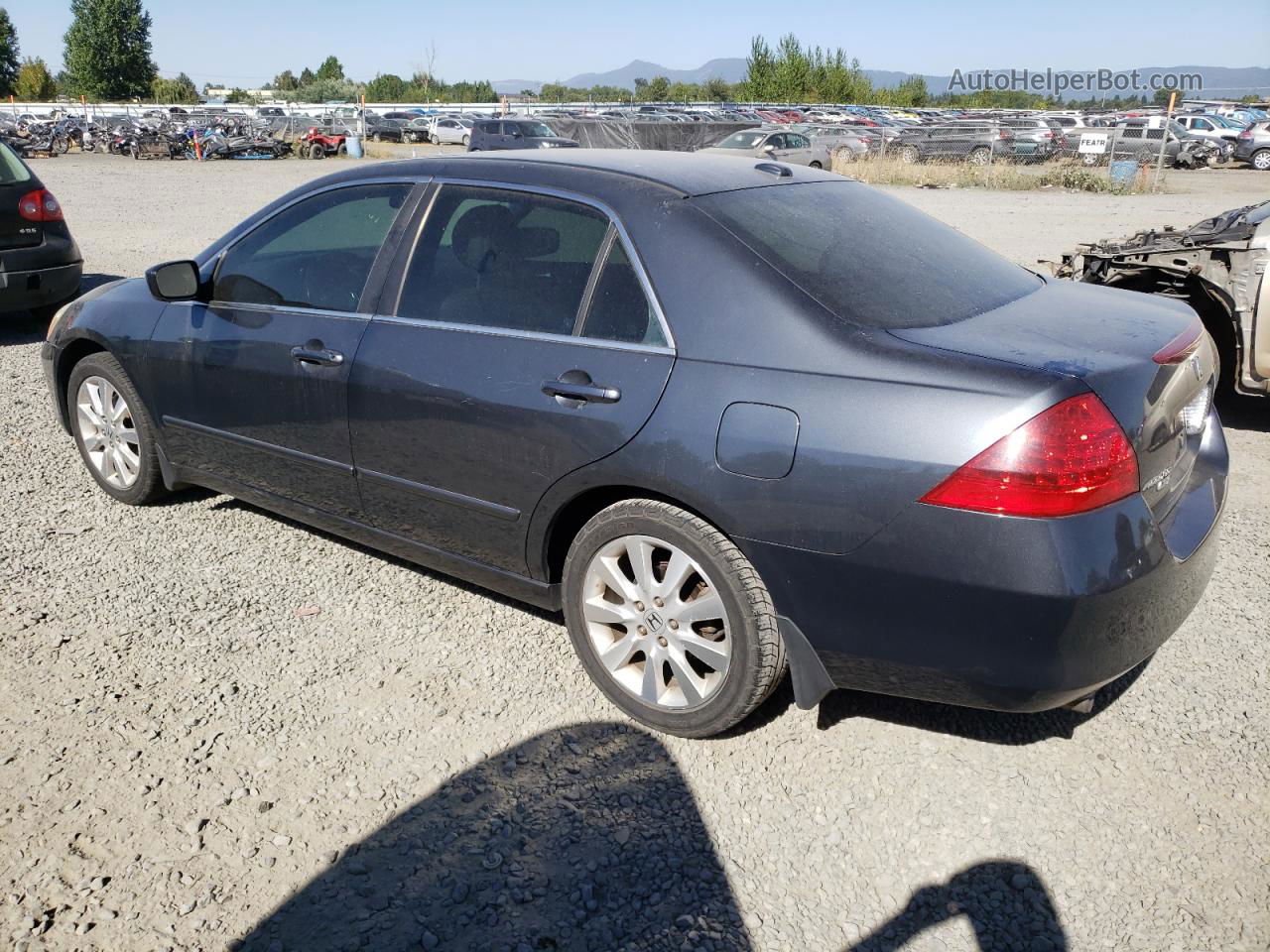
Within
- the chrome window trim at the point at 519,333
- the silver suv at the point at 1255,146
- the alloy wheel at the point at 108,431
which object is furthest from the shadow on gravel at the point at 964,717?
the silver suv at the point at 1255,146

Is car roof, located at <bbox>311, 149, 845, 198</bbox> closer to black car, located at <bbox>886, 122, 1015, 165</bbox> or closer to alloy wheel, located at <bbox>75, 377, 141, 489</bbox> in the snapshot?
alloy wheel, located at <bbox>75, 377, 141, 489</bbox>

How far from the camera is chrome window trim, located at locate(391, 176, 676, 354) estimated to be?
3.03 meters

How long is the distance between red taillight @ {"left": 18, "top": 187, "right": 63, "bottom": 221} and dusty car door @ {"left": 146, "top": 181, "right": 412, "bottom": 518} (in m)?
5.03

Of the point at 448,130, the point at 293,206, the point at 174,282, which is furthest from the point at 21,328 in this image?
the point at 448,130

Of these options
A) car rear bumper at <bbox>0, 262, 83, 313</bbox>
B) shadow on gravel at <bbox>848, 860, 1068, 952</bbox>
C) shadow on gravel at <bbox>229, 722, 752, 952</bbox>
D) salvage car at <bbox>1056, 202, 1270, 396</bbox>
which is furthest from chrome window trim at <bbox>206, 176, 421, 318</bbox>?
car rear bumper at <bbox>0, 262, 83, 313</bbox>

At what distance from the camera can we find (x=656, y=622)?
10.2 ft

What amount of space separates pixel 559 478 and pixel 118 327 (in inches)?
104

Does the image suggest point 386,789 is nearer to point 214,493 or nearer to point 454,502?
point 454,502

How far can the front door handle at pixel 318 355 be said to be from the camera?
373 centimetres

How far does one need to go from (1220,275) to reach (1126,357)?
385 centimetres

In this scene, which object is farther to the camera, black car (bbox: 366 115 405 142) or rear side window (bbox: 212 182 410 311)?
black car (bbox: 366 115 405 142)

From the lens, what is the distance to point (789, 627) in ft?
9.31

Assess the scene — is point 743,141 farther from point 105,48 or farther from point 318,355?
point 105,48

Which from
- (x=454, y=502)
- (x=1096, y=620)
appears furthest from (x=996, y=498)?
(x=454, y=502)
